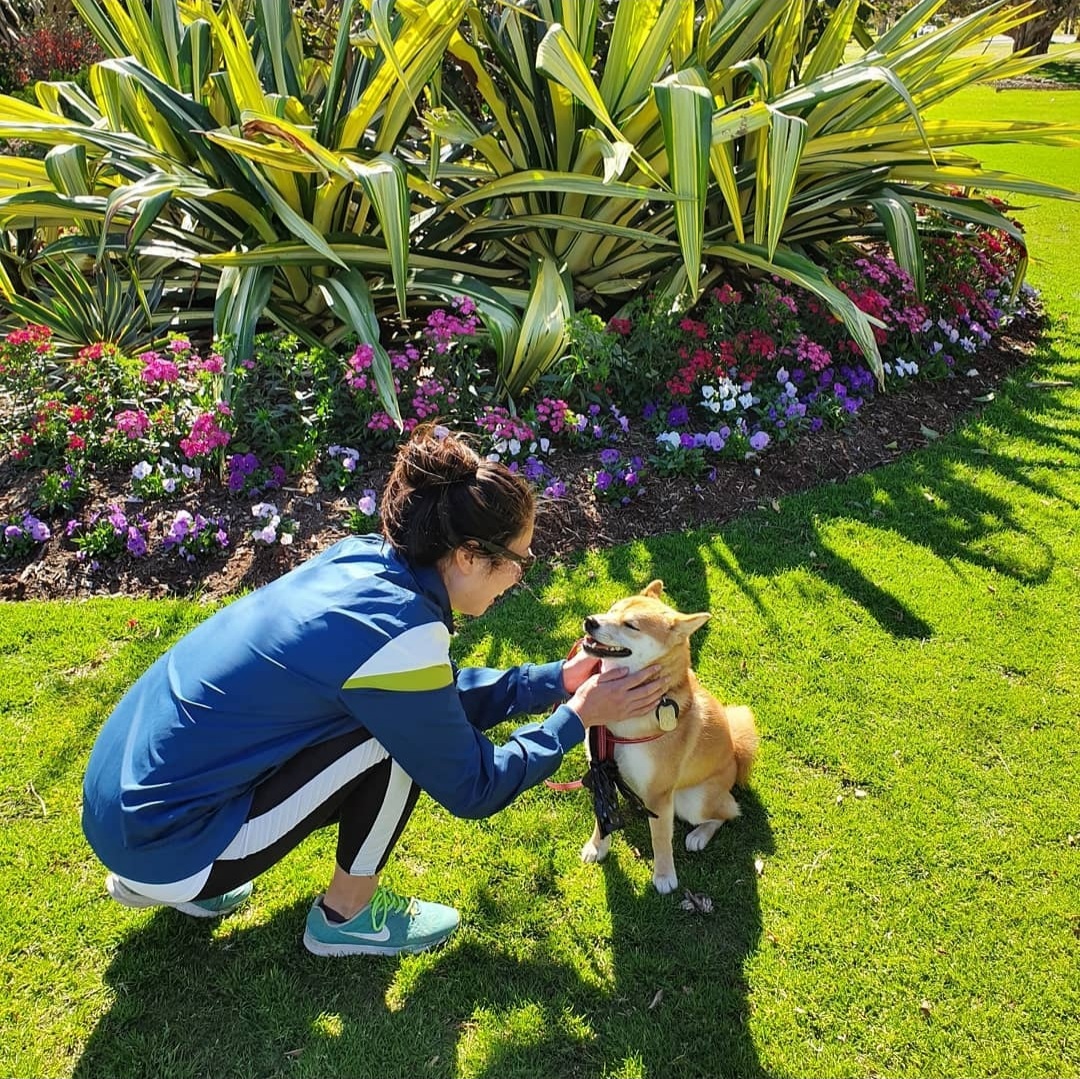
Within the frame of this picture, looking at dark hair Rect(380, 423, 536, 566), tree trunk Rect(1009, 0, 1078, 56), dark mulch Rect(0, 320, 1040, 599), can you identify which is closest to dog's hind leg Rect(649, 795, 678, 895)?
dark hair Rect(380, 423, 536, 566)

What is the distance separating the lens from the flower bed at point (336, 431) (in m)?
3.95

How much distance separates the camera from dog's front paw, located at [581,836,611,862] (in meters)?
2.79

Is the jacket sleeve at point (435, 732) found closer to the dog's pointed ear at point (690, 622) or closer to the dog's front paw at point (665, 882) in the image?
the dog's pointed ear at point (690, 622)

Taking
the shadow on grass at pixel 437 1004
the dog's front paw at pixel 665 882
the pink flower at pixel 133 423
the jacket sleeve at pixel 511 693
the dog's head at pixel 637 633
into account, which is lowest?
the shadow on grass at pixel 437 1004

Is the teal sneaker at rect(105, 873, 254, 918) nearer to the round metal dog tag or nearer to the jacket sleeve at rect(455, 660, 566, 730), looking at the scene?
the jacket sleeve at rect(455, 660, 566, 730)

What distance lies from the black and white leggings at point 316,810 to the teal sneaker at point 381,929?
0.22 meters

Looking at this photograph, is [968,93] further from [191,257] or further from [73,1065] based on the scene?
[73,1065]

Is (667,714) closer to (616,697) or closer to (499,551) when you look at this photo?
(616,697)

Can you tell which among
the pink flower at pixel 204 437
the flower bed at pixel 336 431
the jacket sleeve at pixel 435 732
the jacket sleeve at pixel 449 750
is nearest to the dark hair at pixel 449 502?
the jacket sleeve at pixel 435 732

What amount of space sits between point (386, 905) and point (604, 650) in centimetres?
99

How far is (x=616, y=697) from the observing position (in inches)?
90.4

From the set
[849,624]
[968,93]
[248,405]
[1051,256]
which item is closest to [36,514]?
[248,405]

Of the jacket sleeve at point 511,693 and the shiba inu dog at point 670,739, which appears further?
the jacket sleeve at point 511,693

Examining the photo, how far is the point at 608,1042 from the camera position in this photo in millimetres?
2277
